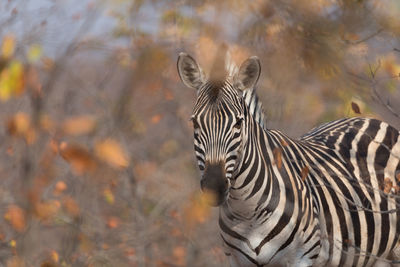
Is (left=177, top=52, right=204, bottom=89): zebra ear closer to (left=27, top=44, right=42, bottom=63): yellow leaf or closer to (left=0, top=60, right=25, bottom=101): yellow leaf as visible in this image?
(left=0, top=60, right=25, bottom=101): yellow leaf

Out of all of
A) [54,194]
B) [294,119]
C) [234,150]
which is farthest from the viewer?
[294,119]

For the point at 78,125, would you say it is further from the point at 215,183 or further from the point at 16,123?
the point at 215,183

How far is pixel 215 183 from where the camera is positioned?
4.30 m

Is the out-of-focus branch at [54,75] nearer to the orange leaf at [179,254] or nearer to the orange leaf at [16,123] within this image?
the orange leaf at [16,123]

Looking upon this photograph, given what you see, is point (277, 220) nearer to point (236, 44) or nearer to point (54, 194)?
point (54, 194)

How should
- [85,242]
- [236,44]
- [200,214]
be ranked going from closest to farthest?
1. [85,242]
2. [200,214]
3. [236,44]

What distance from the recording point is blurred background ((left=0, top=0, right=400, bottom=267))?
2.99 meters

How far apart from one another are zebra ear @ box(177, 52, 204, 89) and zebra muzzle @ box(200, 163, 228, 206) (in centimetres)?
91

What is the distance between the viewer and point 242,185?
4.92 m

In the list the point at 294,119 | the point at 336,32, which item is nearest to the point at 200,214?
the point at 336,32

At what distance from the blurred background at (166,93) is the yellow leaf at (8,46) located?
1cm

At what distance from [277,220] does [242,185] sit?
1.37ft

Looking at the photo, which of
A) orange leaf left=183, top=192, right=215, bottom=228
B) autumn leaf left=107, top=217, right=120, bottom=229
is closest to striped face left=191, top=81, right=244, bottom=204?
orange leaf left=183, top=192, right=215, bottom=228

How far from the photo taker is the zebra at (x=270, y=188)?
4.56m
